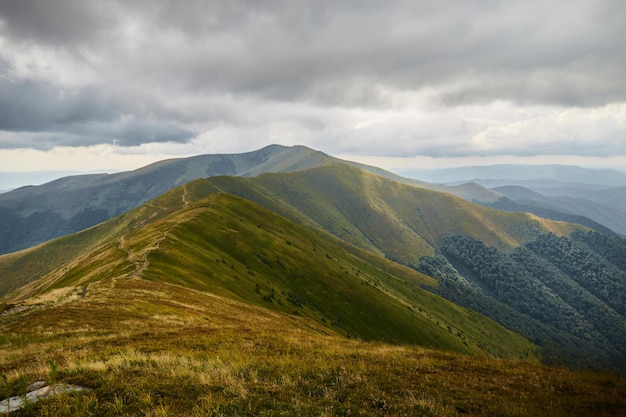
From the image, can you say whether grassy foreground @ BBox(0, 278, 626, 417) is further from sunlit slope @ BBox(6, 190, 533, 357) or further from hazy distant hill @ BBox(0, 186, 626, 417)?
sunlit slope @ BBox(6, 190, 533, 357)

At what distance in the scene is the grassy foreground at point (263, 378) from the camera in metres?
10.0

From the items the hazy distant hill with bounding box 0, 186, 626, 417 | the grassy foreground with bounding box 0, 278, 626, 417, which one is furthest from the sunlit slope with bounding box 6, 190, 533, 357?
the grassy foreground with bounding box 0, 278, 626, 417

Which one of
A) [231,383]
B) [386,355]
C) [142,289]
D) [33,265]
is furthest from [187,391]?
[33,265]

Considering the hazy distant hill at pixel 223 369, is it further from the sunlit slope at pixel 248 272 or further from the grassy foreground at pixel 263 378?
the sunlit slope at pixel 248 272

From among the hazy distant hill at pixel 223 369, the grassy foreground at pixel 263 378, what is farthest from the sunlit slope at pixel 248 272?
the grassy foreground at pixel 263 378

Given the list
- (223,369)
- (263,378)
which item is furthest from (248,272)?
(263,378)

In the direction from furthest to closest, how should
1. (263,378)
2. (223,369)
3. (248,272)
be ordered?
(248,272), (223,369), (263,378)

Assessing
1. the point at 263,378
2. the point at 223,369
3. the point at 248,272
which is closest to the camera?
the point at 263,378

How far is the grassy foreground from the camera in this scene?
10031 mm

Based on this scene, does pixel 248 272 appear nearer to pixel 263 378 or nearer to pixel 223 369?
pixel 223 369

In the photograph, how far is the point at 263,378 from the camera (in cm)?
1247

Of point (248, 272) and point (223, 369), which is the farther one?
point (248, 272)

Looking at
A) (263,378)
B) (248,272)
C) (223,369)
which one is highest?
(223,369)

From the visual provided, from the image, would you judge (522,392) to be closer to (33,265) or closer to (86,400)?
(86,400)
